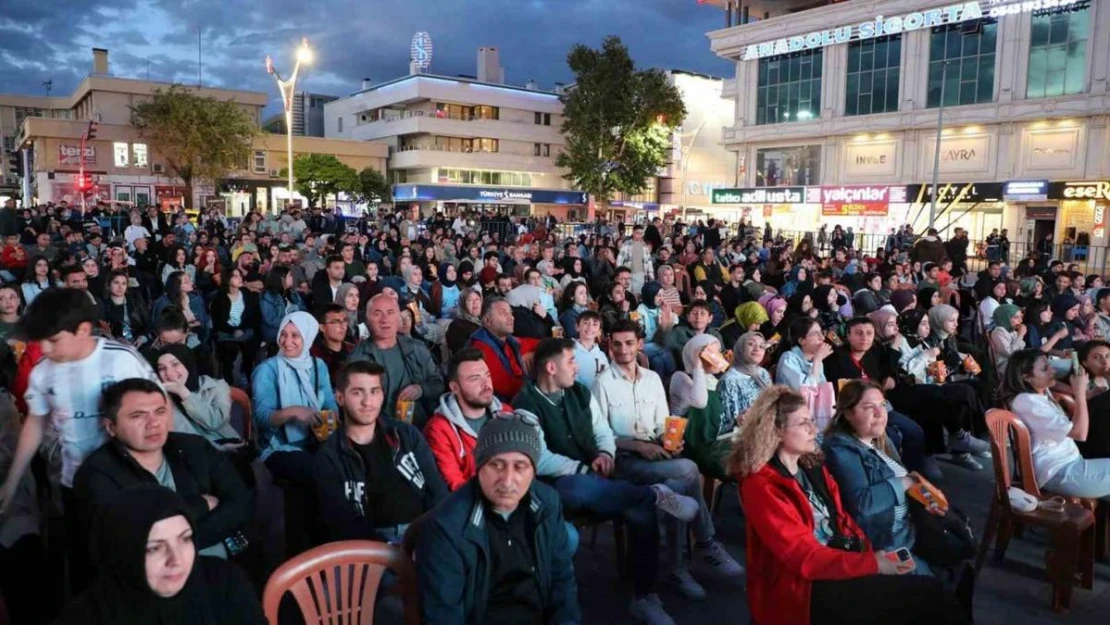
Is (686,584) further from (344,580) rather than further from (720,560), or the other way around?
(344,580)

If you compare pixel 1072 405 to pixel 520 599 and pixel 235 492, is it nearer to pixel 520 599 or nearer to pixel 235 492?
pixel 520 599

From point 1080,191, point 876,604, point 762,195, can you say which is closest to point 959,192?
point 1080,191

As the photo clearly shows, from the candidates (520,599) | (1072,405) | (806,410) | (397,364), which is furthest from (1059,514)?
(397,364)

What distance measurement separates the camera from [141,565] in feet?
6.15

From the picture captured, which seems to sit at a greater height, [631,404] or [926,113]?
[926,113]

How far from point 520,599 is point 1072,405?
13.0ft

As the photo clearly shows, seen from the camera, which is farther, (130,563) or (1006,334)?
(1006,334)

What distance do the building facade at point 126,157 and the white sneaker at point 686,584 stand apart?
34.5 meters

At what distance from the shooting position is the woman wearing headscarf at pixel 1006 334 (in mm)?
7141

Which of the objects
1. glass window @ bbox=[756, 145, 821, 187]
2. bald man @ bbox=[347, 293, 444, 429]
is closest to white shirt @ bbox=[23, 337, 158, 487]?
bald man @ bbox=[347, 293, 444, 429]

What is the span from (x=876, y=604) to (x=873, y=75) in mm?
36082

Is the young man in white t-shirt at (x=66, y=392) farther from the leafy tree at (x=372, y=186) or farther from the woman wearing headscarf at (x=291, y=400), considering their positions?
the leafy tree at (x=372, y=186)

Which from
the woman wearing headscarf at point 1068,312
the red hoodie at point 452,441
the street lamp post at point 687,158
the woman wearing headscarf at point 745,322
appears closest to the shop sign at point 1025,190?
the woman wearing headscarf at point 1068,312

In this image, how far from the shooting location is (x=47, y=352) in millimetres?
2904
